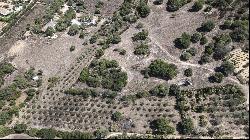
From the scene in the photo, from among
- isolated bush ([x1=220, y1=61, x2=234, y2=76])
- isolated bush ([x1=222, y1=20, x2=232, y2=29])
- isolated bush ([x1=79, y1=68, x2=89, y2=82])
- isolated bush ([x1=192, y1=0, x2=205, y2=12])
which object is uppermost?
isolated bush ([x1=192, y1=0, x2=205, y2=12])

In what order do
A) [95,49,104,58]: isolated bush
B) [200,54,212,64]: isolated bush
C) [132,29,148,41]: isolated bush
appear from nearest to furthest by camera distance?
[200,54,212,64]: isolated bush → [95,49,104,58]: isolated bush → [132,29,148,41]: isolated bush

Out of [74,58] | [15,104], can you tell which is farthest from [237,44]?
[15,104]

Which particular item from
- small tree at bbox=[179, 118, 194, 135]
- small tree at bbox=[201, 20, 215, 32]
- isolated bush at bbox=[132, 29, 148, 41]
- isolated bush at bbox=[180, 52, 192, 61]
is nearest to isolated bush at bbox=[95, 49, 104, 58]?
isolated bush at bbox=[132, 29, 148, 41]

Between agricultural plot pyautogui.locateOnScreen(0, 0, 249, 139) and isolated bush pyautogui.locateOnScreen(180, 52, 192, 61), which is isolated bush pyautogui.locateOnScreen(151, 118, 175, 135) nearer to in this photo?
agricultural plot pyautogui.locateOnScreen(0, 0, 249, 139)

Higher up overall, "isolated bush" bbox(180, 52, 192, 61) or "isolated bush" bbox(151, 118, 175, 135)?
"isolated bush" bbox(180, 52, 192, 61)

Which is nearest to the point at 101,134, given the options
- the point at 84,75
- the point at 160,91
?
the point at 160,91

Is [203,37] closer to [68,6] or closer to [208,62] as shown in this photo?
[208,62]

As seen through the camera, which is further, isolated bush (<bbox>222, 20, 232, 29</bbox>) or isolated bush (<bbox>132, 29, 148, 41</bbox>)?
isolated bush (<bbox>132, 29, 148, 41</bbox>)

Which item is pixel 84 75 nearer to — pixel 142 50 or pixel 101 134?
pixel 142 50

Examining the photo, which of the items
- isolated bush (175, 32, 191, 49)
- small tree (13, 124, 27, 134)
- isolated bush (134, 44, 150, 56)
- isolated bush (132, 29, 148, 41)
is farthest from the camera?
isolated bush (132, 29, 148, 41)

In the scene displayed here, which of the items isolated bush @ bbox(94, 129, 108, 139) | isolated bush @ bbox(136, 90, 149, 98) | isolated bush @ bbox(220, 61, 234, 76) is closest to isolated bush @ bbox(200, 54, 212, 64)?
isolated bush @ bbox(220, 61, 234, 76)
